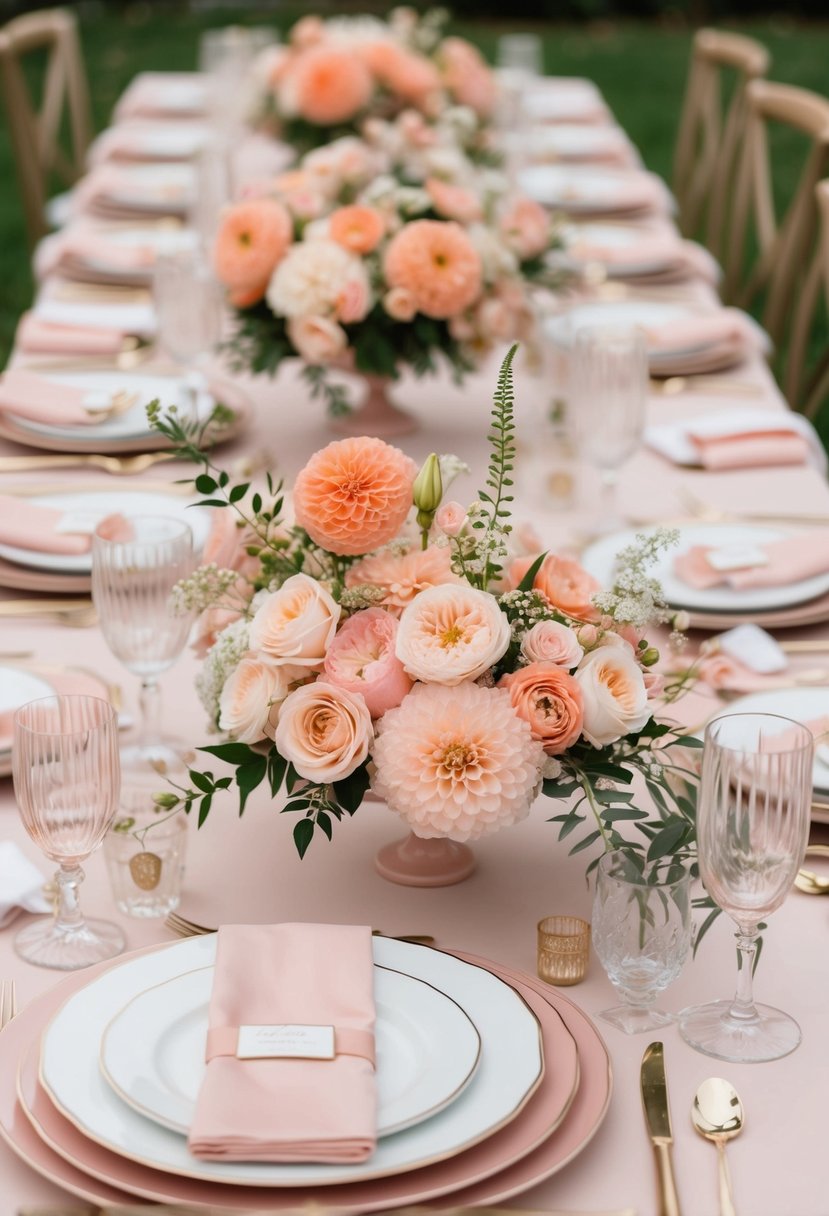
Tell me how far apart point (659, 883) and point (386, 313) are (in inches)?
50.3

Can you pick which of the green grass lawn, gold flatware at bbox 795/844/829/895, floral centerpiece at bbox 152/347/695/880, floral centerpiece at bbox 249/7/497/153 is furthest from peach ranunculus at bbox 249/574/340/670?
the green grass lawn

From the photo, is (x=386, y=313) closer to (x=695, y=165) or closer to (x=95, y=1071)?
(x=95, y=1071)

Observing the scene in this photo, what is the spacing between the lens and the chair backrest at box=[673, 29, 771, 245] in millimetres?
4574

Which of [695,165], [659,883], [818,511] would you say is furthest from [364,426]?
[695,165]

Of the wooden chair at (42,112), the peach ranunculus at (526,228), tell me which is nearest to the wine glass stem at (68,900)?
the peach ranunculus at (526,228)

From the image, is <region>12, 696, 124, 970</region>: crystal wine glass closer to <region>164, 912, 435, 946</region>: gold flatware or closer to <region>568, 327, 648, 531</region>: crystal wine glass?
<region>164, 912, 435, 946</region>: gold flatware

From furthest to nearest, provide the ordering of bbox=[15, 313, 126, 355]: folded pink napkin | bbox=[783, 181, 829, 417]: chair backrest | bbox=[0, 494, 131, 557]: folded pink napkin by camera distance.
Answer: bbox=[783, 181, 829, 417]: chair backrest, bbox=[15, 313, 126, 355]: folded pink napkin, bbox=[0, 494, 131, 557]: folded pink napkin

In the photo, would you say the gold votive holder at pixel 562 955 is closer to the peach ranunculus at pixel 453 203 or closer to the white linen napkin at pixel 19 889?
the white linen napkin at pixel 19 889

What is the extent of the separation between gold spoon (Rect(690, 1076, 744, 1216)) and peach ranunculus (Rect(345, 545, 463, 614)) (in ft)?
1.41

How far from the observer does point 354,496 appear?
1345 mm

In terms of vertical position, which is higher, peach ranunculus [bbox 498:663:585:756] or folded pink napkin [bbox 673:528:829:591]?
peach ranunculus [bbox 498:663:585:756]

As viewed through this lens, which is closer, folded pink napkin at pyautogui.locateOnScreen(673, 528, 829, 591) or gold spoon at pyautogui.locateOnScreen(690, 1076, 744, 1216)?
gold spoon at pyautogui.locateOnScreen(690, 1076, 744, 1216)

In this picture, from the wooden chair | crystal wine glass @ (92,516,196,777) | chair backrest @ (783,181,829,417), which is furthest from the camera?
the wooden chair

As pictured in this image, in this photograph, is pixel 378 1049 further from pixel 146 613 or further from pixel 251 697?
pixel 146 613
